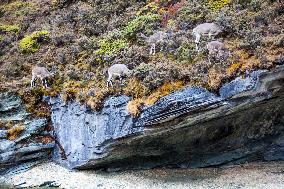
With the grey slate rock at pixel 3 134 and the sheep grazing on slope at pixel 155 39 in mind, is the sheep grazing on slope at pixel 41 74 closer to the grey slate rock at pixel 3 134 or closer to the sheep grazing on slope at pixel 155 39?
the grey slate rock at pixel 3 134

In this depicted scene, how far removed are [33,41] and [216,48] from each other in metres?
13.7

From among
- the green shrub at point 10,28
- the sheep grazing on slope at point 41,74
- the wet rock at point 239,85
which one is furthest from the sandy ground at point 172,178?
the green shrub at point 10,28

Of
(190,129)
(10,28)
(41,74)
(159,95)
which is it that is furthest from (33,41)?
(190,129)

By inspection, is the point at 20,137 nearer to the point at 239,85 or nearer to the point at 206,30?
the point at 206,30

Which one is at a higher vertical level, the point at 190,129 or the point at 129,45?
the point at 129,45

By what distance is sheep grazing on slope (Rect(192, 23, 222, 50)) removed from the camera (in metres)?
19.7

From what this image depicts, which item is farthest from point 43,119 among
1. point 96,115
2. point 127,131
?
point 127,131

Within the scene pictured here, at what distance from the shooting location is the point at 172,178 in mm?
18281

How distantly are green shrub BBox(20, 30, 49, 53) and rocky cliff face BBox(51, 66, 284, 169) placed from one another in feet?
26.8

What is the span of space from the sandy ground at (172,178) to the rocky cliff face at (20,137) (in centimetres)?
123

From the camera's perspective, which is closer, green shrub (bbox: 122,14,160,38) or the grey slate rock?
the grey slate rock

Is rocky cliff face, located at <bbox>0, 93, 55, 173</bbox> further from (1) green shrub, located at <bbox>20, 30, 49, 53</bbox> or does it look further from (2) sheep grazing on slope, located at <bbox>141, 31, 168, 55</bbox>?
(2) sheep grazing on slope, located at <bbox>141, 31, 168, 55</bbox>

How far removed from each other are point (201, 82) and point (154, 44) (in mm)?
4679

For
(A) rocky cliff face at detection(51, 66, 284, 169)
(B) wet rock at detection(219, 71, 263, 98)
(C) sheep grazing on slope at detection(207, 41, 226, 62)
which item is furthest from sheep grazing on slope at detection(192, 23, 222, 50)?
(B) wet rock at detection(219, 71, 263, 98)
